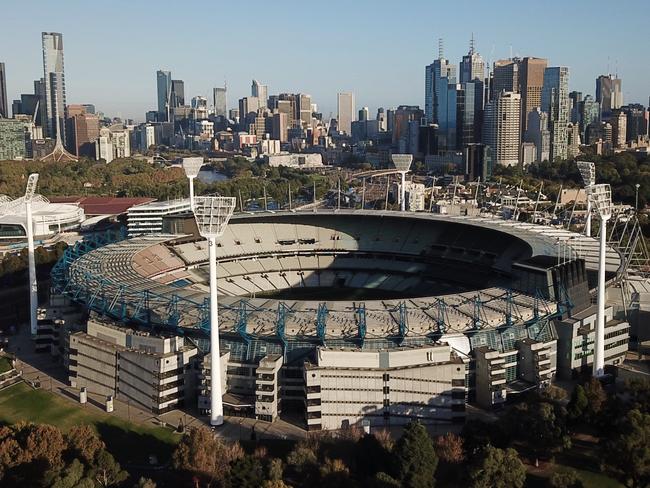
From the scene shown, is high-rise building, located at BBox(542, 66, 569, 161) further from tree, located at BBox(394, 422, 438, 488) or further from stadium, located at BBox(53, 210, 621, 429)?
tree, located at BBox(394, 422, 438, 488)

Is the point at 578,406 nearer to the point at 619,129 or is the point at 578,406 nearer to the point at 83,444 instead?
the point at 83,444

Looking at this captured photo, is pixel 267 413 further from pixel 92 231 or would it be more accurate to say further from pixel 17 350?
pixel 92 231

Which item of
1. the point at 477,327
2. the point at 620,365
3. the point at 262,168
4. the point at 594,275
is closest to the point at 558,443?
the point at 477,327

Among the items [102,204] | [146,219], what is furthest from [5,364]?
[102,204]

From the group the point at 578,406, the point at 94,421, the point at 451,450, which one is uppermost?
the point at 578,406

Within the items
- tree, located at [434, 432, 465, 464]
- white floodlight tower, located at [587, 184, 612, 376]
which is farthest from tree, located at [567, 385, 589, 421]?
white floodlight tower, located at [587, 184, 612, 376]

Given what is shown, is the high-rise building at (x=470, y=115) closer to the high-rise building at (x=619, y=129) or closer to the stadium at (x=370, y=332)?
the high-rise building at (x=619, y=129)

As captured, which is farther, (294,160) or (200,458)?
(294,160)
